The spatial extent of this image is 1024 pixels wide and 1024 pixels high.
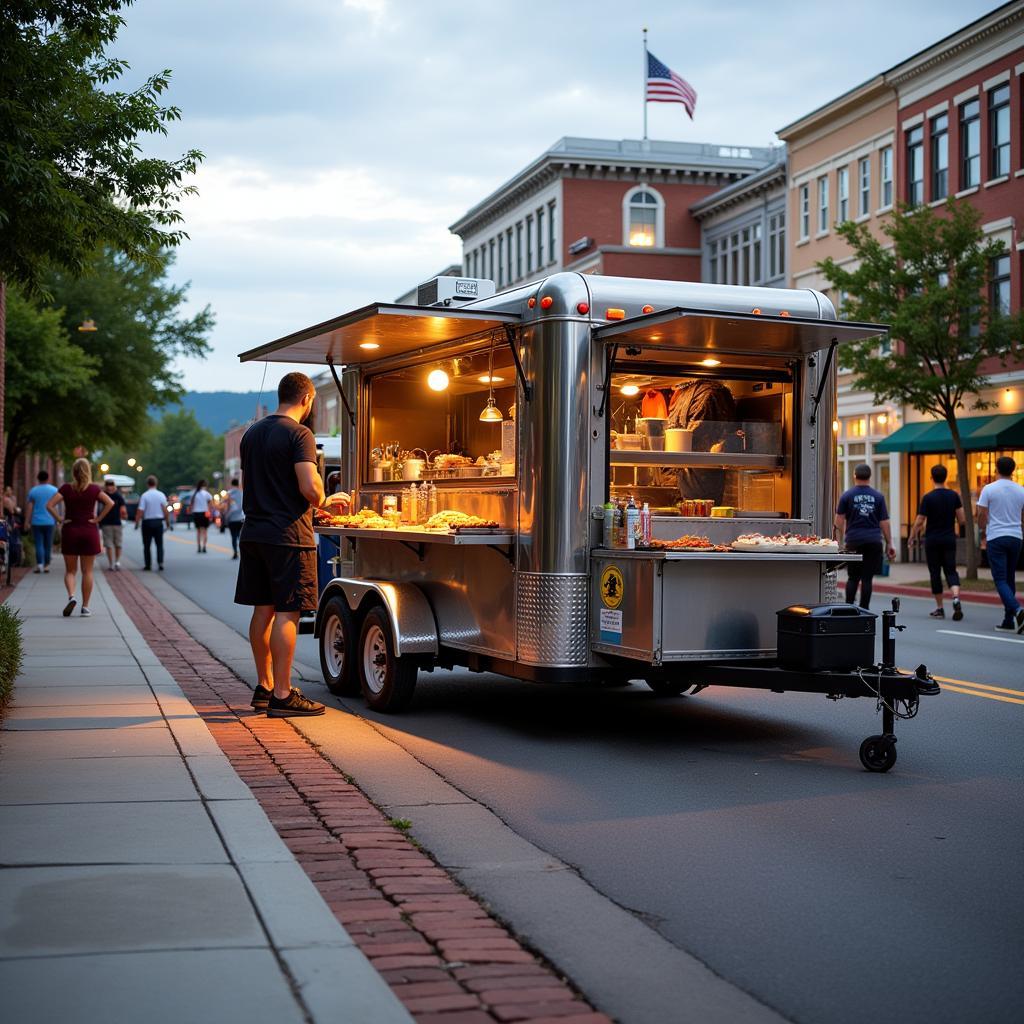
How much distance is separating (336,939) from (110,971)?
714mm

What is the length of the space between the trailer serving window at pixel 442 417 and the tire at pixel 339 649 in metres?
1.22

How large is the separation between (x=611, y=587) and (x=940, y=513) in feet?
37.1

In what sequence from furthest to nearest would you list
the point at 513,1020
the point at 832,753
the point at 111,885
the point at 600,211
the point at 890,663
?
the point at 600,211, the point at 832,753, the point at 890,663, the point at 111,885, the point at 513,1020

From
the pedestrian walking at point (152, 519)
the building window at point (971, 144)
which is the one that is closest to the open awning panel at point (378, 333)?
the pedestrian walking at point (152, 519)

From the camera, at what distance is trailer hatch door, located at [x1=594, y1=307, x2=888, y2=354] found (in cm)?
863

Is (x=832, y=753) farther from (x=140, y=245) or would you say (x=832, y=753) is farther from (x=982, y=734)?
(x=140, y=245)

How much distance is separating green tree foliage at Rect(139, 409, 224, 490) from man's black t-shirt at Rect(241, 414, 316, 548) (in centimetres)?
15411

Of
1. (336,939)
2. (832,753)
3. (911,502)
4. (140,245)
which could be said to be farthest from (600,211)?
(336,939)

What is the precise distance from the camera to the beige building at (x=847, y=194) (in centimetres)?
4175

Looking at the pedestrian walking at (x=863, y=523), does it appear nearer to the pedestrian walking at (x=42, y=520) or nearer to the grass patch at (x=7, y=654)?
the grass patch at (x=7, y=654)

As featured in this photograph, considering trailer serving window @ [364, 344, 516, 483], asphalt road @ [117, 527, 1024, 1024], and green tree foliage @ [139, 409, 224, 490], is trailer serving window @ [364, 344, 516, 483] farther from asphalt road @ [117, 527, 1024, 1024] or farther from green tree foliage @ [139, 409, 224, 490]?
green tree foliage @ [139, 409, 224, 490]

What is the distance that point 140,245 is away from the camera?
1295 centimetres

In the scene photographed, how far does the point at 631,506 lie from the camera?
8.90 metres

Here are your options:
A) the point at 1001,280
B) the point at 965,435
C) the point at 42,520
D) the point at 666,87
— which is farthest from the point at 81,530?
the point at 666,87
